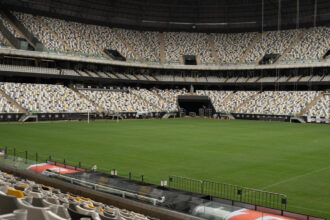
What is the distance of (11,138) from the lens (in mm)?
33250

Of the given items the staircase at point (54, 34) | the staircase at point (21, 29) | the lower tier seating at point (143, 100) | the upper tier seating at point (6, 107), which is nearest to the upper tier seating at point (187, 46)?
the lower tier seating at point (143, 100)

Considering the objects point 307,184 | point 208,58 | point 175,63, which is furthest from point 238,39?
point 307,184

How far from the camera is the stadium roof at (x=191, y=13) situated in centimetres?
7562

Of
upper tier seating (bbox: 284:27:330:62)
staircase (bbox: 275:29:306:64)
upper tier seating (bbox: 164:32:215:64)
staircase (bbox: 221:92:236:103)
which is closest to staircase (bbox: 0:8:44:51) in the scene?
upper tier seating (bbox: 164:32:215:64)

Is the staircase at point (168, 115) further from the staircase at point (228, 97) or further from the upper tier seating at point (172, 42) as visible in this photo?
the upper tier seating at point (172, 42)

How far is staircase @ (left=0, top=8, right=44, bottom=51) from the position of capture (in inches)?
2595

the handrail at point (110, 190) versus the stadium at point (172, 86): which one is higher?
the stadium at point (172, 86)

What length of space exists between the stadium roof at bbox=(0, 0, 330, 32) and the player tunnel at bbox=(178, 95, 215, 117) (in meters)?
19.1

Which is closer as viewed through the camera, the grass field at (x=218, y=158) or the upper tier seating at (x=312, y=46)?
the grass field at (x=218, y=158)

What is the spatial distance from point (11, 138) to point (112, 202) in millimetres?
23330

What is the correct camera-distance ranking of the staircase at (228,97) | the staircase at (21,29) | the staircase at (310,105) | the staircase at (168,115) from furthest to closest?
the staircase at (228,97)
the staircase at (168,115)
the staircase at (310,105)
the staircase at (21,29)

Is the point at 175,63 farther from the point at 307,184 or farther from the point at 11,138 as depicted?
the point at 307,184

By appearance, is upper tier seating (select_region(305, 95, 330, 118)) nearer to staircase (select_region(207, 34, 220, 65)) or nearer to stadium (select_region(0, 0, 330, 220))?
stadium (select_region(0, 0, 330, 220))

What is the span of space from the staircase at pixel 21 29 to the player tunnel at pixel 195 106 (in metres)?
32.3
